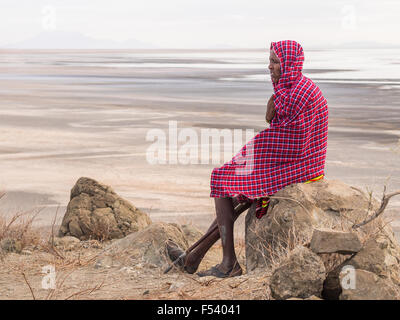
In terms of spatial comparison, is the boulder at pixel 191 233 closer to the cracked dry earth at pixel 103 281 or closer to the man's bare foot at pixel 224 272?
the cracked dry earth at pixel 103 281

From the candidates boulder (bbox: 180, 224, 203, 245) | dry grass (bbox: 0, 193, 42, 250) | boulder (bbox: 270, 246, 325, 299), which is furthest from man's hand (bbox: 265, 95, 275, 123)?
dry grass (bbox: 0, 193, 42, 250)

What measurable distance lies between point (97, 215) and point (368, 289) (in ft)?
12.5

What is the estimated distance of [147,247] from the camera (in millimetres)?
6523

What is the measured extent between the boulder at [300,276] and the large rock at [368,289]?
0.19 meters

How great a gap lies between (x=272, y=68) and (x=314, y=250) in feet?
5.14

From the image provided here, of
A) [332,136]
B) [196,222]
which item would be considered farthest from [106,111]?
[196,222]

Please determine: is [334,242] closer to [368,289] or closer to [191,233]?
[368,289]

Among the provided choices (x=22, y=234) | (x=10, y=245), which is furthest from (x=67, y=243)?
(x=10, y=245)

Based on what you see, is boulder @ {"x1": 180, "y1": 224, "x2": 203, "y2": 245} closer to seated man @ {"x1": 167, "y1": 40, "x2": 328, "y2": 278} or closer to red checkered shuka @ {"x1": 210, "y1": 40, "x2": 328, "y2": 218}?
seated man @ {"x1": 167, "y1": 40, "x2": 328, "y2": 278}

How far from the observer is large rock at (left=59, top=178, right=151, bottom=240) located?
7543mm

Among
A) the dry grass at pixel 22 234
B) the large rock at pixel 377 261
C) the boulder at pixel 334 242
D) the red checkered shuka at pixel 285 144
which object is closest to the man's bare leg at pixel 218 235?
the red checkered shuka at pixel 285 144

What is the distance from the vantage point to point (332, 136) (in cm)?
1664
